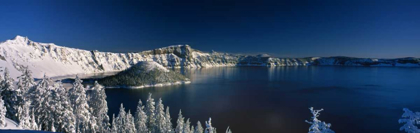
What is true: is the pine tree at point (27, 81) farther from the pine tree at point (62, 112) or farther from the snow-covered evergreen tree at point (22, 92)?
the pine tree at point (62, 112)

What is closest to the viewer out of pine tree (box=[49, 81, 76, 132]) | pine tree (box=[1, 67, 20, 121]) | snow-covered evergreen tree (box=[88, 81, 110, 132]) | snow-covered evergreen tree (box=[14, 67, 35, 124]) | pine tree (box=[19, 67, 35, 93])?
pine tree (box=[49, 81, 76, 132])

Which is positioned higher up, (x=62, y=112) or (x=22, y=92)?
(x=22, y=92)

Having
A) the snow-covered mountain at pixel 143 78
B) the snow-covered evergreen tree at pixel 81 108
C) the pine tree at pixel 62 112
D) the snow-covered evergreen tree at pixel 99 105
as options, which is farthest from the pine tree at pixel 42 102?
the snow-covered mountain at pixel 143 78

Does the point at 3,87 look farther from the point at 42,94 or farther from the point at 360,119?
the point at 360,119

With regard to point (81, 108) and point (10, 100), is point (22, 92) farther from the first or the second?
point (81, 108)

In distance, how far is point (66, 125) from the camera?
24422 millimetres

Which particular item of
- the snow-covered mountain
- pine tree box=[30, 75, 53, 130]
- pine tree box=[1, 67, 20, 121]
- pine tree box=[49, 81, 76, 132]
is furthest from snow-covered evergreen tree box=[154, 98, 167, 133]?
the snow-covered mountain

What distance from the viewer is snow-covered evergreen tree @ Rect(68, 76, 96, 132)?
26.7 meters

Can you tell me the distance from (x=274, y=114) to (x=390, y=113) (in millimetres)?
37264

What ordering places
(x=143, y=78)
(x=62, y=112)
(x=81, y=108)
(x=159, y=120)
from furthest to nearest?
(x=143, y=78), (x=159, y=120), (x=81, y=108), (x=62, y=112)

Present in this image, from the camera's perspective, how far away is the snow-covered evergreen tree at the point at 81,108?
87.5ft

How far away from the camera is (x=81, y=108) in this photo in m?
26.8

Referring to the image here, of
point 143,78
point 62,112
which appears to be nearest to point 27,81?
point 62,112

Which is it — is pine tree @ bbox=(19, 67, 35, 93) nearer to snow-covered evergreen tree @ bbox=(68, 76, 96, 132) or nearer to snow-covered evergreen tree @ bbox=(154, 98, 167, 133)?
snow-covered evergreen tree @ bbox=(68, 76, 96, 132)
